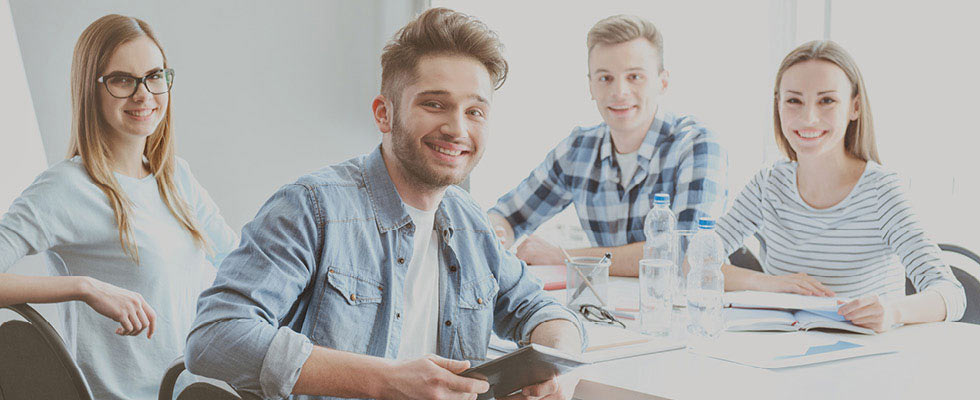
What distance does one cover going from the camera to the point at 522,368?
3.60 feet

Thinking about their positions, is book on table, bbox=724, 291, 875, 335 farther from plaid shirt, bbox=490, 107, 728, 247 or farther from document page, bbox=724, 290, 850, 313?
plaid shirt, bbox=490, 107, 728, 247

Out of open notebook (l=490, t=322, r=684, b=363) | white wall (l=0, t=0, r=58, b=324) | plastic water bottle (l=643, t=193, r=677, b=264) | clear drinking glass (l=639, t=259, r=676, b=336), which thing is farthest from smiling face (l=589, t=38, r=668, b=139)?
white wall (l=0, t=0, r=58, b=324)

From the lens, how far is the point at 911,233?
1.88 meters

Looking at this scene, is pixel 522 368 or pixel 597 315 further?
pixel 597 315

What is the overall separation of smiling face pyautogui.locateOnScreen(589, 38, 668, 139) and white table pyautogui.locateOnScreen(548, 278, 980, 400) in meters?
1.26

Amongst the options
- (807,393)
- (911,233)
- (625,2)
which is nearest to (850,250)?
(911,233)

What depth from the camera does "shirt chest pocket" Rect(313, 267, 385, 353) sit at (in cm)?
128

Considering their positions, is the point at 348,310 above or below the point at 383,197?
below

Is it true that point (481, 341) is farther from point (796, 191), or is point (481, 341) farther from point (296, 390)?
point (796, 191)

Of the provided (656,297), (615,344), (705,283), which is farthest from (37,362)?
(705,283)

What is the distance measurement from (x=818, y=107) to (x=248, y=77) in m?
3.18

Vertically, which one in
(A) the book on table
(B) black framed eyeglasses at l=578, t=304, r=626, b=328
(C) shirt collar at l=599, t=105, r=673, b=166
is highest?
(C) shirt collar at l=599, t=105, r=673, b=166

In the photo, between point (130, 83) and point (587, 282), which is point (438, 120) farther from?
point (130, 83)

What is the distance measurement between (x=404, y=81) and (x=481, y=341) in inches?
20.8
